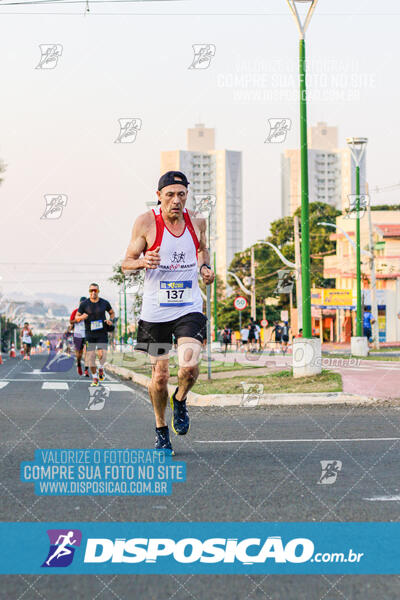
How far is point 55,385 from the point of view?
17.5 meters

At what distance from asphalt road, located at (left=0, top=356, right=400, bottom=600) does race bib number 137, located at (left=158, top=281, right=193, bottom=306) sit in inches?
47.6

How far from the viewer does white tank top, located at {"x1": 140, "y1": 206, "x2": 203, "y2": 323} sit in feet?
22.5

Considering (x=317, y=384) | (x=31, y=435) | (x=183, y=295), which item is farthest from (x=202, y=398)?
(x=183, y=295)

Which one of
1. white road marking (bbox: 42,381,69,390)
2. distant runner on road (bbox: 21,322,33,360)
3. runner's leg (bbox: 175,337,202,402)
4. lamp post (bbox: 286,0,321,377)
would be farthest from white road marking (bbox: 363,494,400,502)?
distant runner on road (bbox: 21,322,33,360)

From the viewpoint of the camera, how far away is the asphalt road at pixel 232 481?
3.58 meters

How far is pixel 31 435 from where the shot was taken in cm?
841

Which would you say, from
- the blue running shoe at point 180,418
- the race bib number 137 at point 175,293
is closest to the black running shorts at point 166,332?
the race bib number 137 at point 175,293

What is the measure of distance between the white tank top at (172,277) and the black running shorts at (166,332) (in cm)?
4

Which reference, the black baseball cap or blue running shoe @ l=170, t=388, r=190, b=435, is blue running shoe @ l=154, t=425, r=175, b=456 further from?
the black baseball cap

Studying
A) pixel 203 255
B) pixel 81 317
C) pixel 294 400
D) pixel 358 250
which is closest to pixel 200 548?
pixel 203 255

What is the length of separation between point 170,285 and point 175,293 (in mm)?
79

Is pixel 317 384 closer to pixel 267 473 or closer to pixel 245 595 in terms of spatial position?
pixel 267 473

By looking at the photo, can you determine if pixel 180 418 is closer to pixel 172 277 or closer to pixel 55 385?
pixel 172 277

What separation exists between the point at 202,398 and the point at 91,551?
30.6ft
